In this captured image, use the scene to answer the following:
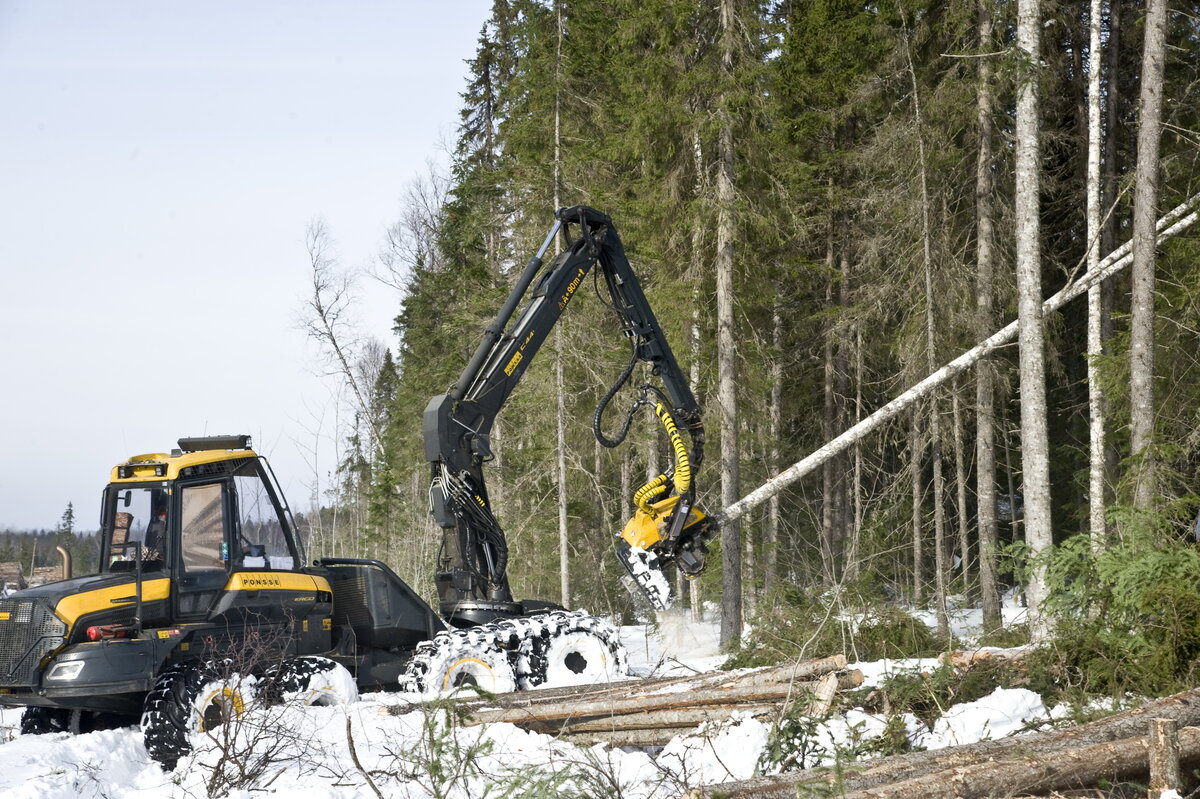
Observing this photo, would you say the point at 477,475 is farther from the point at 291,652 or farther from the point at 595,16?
the point at 595,16

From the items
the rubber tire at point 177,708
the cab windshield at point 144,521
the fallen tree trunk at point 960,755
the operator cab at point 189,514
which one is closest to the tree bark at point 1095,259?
the fallen tree trunk at point 960,755

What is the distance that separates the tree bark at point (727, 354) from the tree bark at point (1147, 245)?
18.6ft

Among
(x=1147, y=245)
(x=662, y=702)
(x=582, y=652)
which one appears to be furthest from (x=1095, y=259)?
(x=662, y=702)

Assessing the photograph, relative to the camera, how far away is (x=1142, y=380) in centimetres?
1080

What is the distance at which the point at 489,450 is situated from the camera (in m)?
10.9

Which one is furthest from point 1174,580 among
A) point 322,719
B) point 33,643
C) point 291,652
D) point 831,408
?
point 831,408

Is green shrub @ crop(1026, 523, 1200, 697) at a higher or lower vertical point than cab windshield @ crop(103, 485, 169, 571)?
lower

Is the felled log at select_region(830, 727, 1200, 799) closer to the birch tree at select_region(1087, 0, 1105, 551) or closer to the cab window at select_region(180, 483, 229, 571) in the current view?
the cab window at select_region(180, 483, 229, 571)

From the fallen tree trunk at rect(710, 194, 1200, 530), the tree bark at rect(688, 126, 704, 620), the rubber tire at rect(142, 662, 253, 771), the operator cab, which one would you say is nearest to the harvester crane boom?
the fallen tree trunk at rect(710, 194, 1200, 530)

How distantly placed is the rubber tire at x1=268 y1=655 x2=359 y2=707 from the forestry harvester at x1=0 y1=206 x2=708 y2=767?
0.02 meters

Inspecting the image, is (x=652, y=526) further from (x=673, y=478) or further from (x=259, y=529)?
(x=259, y=529)

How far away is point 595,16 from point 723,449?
395 inches

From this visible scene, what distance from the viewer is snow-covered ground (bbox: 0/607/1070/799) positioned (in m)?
5.65

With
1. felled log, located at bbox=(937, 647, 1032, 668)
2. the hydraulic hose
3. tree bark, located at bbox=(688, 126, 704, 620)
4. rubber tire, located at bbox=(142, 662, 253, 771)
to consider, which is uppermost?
tree bark, located at bbox=(688, 126, 704, 620)
